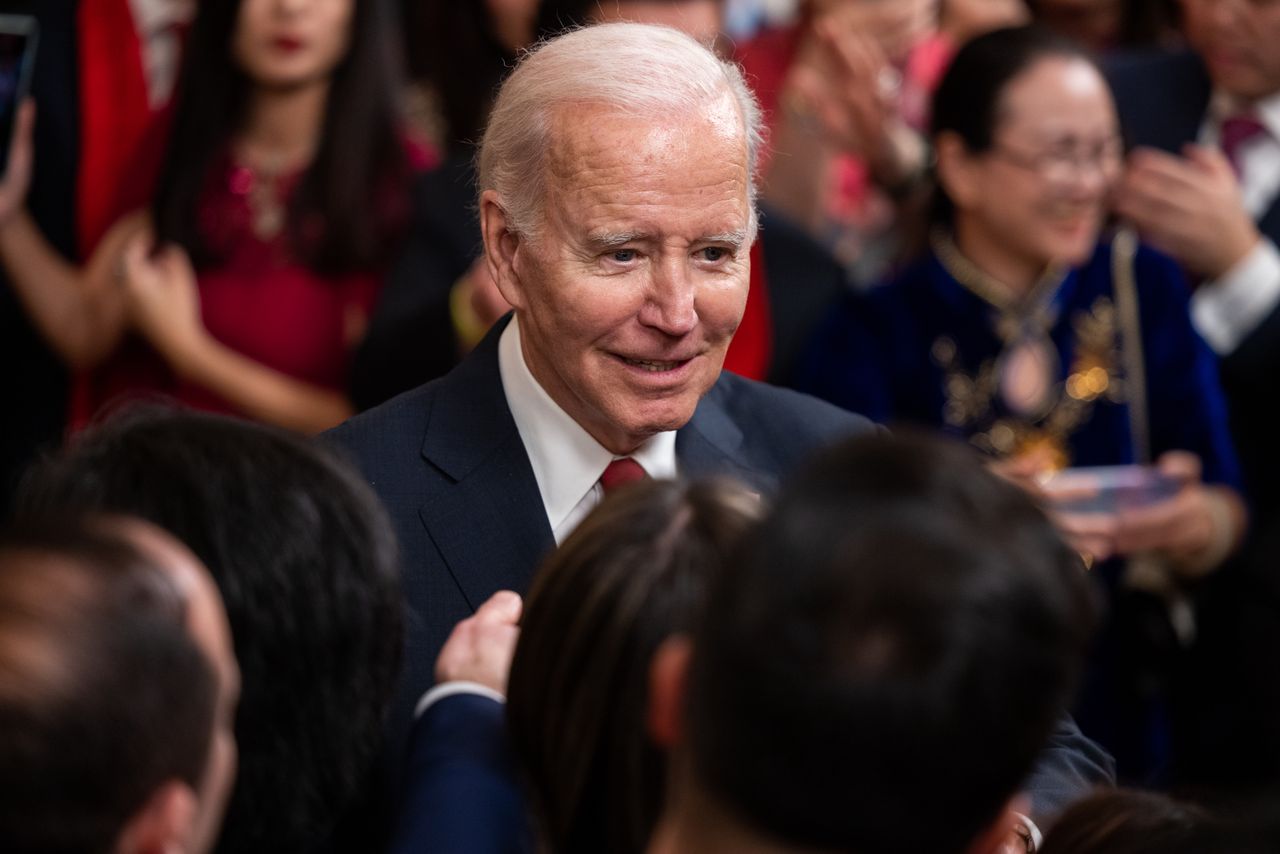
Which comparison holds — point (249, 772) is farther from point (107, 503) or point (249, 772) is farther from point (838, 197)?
point (838, 197)

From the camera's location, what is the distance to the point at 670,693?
121cm

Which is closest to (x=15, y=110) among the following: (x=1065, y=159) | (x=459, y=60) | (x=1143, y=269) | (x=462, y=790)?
(x=459, y=60)

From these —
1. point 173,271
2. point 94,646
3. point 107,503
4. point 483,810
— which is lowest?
point 173,271

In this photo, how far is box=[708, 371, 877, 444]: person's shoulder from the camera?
220cm

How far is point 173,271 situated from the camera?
3.34 metres

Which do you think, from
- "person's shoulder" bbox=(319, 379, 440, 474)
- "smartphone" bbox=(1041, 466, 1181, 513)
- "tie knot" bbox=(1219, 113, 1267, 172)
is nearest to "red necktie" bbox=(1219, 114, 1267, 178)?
"tie knot" bbox=(1219, 113, 1267, 172)

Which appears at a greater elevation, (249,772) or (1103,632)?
(249,772)

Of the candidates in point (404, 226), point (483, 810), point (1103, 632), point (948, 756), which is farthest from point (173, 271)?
point (948, 756)

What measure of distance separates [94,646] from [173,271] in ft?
7.53

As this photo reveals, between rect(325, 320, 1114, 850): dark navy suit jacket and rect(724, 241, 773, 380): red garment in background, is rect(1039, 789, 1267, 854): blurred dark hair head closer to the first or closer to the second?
rect(325, 320, 1114, 850): dark navy suit jacket

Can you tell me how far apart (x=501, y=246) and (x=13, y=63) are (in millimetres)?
1635

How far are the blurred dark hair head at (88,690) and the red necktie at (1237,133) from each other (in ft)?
10.1

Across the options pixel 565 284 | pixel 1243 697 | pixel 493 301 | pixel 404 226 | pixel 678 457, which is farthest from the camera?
pixel 404 226

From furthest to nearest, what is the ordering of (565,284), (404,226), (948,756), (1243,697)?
(404,226), (1243,697), (565,284), (948,756)
